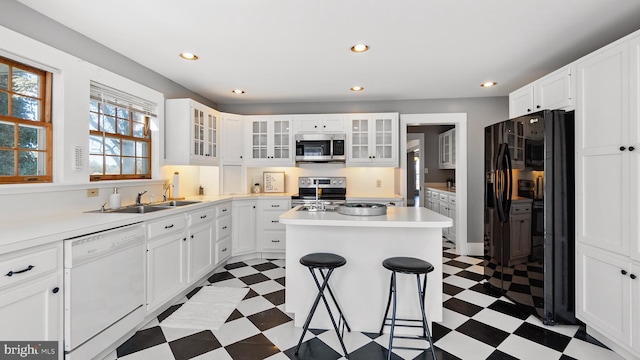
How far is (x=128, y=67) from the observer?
9.52ft

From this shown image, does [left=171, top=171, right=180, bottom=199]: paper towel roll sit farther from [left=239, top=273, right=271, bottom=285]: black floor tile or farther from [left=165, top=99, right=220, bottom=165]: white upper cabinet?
[left=239, top=273, right=271, bottom=285]: black floor tile

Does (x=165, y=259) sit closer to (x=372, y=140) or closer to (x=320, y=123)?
(x=320, y=123)

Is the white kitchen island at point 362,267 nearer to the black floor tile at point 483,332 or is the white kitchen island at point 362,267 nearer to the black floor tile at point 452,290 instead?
the black floor tile at point 483,332

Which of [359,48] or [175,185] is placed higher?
[359,48]

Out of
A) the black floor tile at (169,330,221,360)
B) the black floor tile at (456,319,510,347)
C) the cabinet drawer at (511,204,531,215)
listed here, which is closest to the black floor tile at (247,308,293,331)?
the black floor tile at (169,330,221,360)

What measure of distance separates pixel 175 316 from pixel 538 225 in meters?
3.16

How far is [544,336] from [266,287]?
247cm

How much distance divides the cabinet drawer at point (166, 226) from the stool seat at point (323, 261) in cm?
129

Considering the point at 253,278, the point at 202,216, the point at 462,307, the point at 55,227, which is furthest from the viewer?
the point at 253,278

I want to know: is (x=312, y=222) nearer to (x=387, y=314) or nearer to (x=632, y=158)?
(x=387, y=314)

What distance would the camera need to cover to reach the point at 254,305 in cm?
273

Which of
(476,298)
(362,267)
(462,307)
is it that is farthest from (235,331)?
(476,298)

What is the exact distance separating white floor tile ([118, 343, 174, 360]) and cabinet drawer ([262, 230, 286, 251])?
2174 millimetres

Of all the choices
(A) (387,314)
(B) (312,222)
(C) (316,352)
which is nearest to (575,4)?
(B) (312,222)
